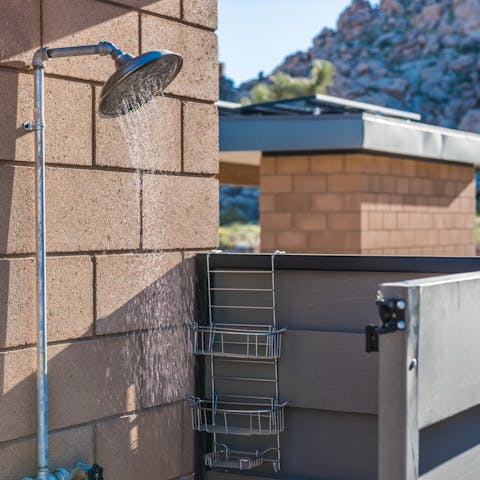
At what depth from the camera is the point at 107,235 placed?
4.70m

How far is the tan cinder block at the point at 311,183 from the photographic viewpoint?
9961 millimetres

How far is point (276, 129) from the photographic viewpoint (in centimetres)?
983

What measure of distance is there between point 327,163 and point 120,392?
5.52 metres

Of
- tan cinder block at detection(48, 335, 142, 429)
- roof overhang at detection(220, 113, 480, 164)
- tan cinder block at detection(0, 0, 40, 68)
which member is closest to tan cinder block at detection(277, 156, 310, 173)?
roof overhang at detection(220, 113, 480, 164)

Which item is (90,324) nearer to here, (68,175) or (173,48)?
(68,175)

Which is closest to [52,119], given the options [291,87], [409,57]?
[291,87]

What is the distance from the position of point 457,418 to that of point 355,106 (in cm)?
709

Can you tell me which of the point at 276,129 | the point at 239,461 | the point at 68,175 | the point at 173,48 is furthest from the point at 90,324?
the point at 276,129

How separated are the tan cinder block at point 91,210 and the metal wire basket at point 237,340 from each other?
0.66 m

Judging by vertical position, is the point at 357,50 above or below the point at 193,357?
above

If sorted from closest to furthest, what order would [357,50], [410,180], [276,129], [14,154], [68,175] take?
Answer: [14,154] < [68,175] < [276,129] < [410,180] < [357,50]

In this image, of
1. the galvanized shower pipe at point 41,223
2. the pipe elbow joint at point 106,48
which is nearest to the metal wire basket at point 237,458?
the galvanized shower pipe at point 41,223

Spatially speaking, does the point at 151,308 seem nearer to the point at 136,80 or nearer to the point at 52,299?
the point at 52,299

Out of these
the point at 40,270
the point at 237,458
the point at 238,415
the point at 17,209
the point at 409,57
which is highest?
the point at 409,57
